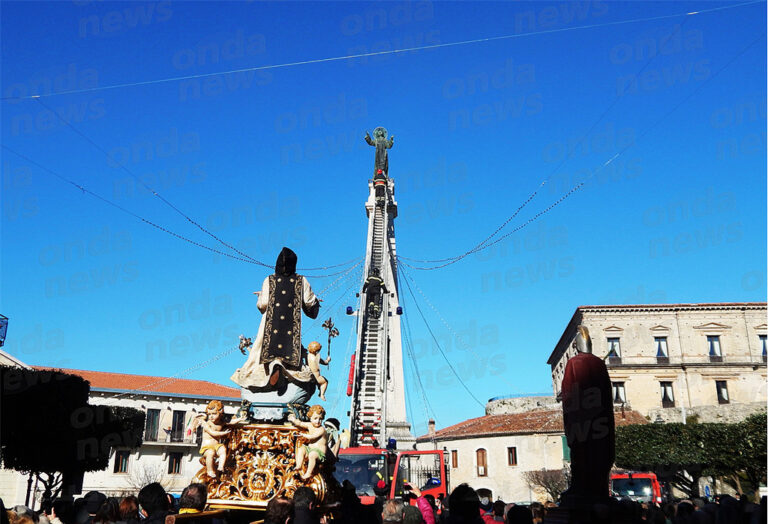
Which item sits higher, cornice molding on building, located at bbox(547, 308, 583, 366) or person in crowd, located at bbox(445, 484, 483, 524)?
cornice molding on building, located at bbox(547, 308, 583, 366)

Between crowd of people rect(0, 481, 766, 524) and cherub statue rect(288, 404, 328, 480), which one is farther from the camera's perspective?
cherub statue rect(288, 404, 328, 480)

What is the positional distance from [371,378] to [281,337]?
77.9 ft

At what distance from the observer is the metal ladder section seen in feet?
90.6

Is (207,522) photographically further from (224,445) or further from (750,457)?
(750,457)

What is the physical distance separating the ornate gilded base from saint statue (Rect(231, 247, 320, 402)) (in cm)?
67

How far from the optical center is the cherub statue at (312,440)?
22.2ft

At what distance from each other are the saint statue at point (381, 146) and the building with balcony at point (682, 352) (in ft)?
68.1

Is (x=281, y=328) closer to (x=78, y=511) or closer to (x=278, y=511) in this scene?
(x=78, y=511)

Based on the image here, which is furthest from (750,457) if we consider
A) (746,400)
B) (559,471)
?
(746,400)

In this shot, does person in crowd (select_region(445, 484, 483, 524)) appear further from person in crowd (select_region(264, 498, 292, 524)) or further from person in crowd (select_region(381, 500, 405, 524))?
person in crowd (select_region(264, 498, 292, 524))

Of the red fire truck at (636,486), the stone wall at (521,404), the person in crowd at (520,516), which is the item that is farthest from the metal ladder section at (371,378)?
the stone wall at (521,404)

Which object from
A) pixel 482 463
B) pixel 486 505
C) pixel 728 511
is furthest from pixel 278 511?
pixel 482 463

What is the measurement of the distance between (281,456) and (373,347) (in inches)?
1026

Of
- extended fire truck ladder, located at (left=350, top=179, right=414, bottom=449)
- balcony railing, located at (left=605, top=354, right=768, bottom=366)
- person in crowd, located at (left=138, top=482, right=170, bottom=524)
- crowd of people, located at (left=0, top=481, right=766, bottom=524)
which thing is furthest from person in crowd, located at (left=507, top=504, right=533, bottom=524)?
balcony railing, located at (left=605, top=354, right=768, bottom=366)
